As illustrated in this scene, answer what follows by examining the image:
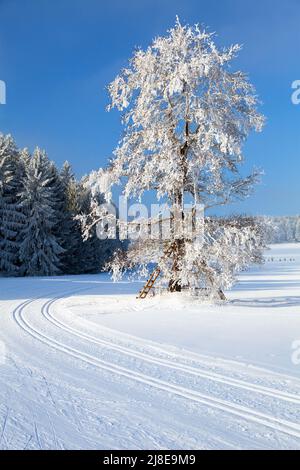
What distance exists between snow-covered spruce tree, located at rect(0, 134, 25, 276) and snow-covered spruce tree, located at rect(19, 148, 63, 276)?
782 mm

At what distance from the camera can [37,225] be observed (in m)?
41.4

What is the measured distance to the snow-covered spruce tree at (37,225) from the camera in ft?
134

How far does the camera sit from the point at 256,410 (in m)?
5.49

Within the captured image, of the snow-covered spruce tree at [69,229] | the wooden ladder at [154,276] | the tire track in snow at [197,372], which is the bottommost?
the tire track in snow at [197,372]

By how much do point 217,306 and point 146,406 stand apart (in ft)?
33.8

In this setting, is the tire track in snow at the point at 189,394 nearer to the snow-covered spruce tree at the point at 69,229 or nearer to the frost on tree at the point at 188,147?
the frost on tree at the point at 188,147

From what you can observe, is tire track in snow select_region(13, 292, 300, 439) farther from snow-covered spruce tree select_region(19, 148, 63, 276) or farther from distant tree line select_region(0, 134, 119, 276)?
snow-covered spruce tree select_region(19, 148, 63, 276)

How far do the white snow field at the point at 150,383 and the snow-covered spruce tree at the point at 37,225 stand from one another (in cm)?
2887

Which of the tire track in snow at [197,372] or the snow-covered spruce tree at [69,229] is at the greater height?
the snow-covered spruce tree at [69,229]

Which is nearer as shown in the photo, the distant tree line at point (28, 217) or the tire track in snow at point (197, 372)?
the tire track in snow at point (197, 372)

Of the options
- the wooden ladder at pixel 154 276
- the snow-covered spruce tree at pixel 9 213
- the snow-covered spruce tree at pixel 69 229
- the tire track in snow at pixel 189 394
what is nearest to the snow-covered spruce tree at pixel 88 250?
the snow-covered spruce tree at pixel 69 229

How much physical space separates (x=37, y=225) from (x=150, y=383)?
121ft

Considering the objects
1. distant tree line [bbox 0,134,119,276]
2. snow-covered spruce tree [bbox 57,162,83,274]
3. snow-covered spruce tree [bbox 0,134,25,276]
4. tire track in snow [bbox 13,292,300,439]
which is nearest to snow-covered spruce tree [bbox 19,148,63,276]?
distant tree line [bbox 0,134,119,276]
